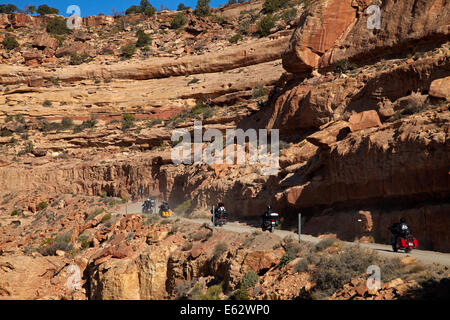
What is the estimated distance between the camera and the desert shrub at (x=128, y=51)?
68188 millimetres

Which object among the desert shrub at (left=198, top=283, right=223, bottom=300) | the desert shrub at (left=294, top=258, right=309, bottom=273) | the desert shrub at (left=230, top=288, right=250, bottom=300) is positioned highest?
the desert shrub at (left=294, top=258, right=309, bottom=273)

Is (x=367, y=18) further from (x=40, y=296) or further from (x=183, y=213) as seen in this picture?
(x=40, y=296)

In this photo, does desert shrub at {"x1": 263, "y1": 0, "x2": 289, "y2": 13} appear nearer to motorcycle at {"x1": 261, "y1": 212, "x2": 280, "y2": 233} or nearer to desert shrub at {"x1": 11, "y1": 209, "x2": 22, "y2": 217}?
desert shrub at {"x1": 11, "y1": 209, "x2": 22, "y2": 217}

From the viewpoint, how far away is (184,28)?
74.4 m

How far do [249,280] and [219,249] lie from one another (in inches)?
126

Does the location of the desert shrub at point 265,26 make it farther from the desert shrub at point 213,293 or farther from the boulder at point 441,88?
the desert shrub at point 213,293

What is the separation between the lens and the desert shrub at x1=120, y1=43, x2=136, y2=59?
224 ft

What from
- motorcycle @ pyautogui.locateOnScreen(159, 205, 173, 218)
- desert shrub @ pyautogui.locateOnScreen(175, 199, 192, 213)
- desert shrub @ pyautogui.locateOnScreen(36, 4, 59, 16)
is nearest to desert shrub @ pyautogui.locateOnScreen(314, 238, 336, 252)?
motorcycle @ pyautogui.locateOnScreen(159, 205, 173, 218)

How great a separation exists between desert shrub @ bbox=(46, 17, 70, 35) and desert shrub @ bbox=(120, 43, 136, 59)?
52.7 ft

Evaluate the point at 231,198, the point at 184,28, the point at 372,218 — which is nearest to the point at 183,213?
the point at 231,198

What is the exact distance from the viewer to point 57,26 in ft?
264

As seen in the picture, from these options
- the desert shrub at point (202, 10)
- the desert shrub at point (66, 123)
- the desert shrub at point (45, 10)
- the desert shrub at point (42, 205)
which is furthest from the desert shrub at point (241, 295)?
the desert shrub at point (45, 10)

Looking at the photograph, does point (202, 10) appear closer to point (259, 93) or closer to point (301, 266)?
point (259, 93)

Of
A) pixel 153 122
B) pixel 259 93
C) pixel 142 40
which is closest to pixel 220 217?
pixel 259 93
